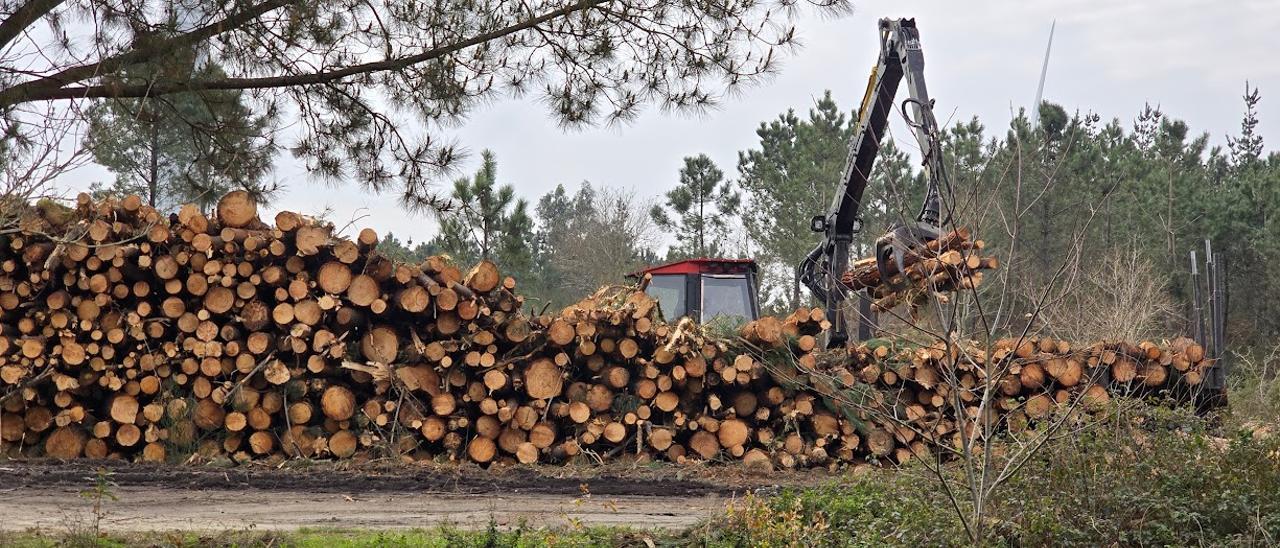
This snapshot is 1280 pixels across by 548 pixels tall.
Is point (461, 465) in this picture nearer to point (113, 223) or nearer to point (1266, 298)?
point (113, 223)

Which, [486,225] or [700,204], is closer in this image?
[486,225]

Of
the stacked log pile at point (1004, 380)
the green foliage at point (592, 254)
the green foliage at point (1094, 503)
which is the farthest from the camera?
the green foliage at point (592, 254)

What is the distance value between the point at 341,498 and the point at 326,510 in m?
0.50

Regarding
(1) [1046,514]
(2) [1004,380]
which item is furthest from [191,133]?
(2) [1004,380]

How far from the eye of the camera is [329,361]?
348 inches

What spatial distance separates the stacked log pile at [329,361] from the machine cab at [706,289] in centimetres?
223

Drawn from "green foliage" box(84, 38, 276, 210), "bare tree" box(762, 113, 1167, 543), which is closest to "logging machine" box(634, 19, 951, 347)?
"bare tree" box(762, 113, 1167, 543)

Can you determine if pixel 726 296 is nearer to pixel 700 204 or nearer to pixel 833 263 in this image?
pixel 833 263

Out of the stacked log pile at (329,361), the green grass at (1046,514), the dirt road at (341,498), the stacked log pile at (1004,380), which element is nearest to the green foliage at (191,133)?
the stacked log pile at (329,361)

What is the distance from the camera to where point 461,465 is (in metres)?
8.72

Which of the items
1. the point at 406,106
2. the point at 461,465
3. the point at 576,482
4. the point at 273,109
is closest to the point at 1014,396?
the point at 576,482

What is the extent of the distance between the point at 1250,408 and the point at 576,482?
569 cm

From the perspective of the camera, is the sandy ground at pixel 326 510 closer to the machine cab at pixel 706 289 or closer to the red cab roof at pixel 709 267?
the machine cab at pixel 706 289

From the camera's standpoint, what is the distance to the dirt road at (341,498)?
6.27 meters
